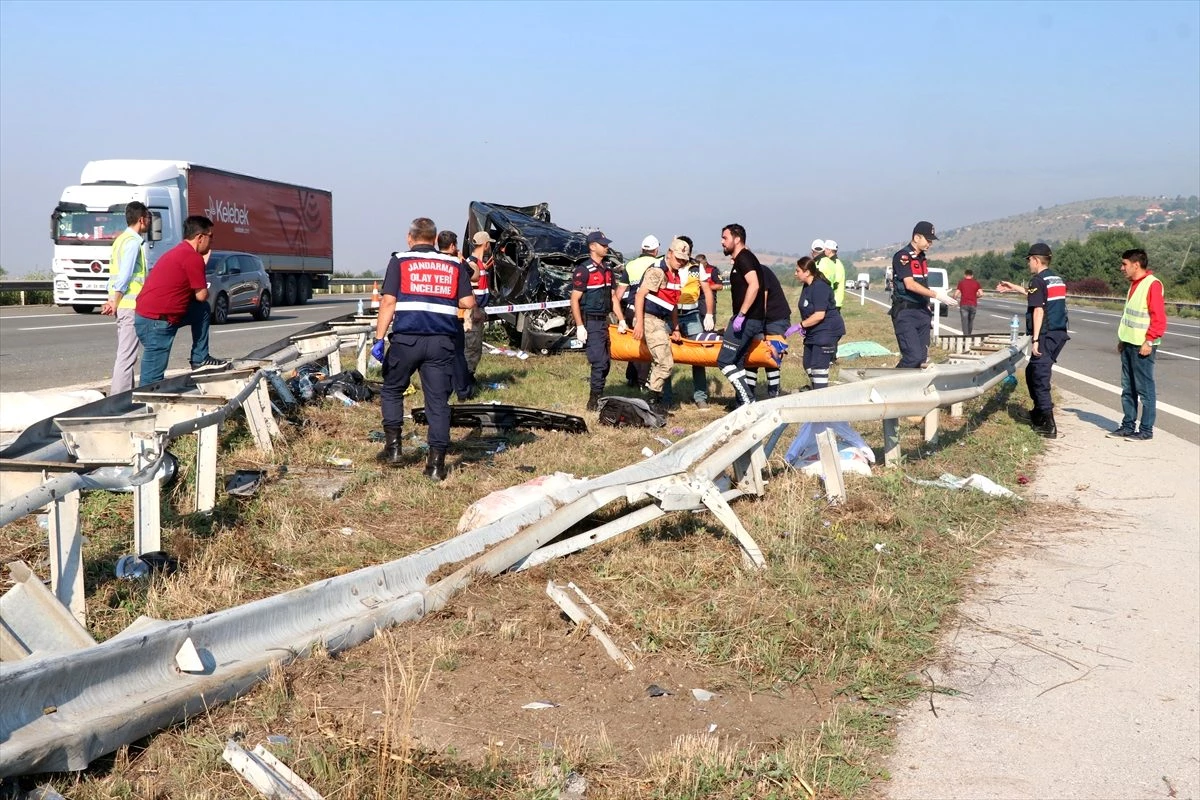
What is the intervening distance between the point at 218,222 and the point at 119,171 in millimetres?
3965

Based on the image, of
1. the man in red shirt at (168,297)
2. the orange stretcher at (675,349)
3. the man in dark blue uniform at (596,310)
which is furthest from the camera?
the man in dark blue uniform at (596,310)

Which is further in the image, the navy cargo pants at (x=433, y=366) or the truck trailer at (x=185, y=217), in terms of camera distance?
the truck trailer at (x=185, y=217)

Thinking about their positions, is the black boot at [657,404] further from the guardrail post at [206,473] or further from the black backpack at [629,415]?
the guardrail post at [206,473]

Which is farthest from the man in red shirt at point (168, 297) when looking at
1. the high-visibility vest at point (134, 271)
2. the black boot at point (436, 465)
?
the black boot at point (436, 465)

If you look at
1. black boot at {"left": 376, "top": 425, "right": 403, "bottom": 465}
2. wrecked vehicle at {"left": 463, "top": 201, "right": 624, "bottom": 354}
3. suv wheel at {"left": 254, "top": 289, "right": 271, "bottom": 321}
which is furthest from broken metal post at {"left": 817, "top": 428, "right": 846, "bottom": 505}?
suv wheel at {"left": 254, "top": 289, "right": 271, "bottom": 321}

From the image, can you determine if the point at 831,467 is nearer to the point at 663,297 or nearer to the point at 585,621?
the point at 585,621

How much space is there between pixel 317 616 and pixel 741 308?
A: 22.9 ft

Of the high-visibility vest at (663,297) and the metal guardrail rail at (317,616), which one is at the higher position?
the high-visibility vest at (663,297)

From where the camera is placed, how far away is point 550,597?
16.0ft

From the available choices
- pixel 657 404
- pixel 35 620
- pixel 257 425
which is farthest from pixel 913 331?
pixel 35 620

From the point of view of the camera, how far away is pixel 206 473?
6.16m

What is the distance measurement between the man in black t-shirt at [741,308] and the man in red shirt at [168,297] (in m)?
4.67

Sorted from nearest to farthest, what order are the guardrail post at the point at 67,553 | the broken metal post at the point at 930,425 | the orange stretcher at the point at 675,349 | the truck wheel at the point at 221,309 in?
1. the guardrail post at the point at 67,553
2. the broken metal post at the point at 930,425
3. the orange stretcher at the point at 675,349
4. the truck wheel at the point at 221,309

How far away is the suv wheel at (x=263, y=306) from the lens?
1059 inches
